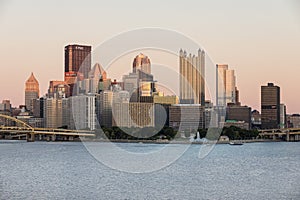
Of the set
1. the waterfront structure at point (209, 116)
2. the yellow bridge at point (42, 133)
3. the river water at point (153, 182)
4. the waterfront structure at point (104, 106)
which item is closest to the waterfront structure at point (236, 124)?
the waterfront structure at point (209, 116)

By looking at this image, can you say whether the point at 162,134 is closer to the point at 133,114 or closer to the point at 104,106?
the point at 133,114

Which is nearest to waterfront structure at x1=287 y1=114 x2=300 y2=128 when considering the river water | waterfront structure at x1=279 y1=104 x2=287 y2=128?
waterfront structure at x1=279 y1=104 x2=287 y2=128

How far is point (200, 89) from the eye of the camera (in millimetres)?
80438

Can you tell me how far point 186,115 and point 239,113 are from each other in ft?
49.5

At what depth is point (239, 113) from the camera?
3556 inches

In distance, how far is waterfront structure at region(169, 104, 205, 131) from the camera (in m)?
75.6

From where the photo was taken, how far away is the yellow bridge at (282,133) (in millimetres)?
72188

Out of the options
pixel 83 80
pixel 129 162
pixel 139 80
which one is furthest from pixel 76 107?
pixel 129 162

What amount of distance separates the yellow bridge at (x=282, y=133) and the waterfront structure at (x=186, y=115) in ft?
25.6

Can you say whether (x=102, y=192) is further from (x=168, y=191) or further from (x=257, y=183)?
(x=257, y=183)

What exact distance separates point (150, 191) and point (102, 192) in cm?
145

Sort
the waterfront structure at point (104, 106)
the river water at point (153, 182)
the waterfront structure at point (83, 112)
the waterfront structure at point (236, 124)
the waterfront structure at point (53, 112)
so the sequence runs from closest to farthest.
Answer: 1. the river water at point (153, 182)
2. the waterfront structure at point (83, 112)
3. the waterfront structure at point (236, 124)
4. the waterfront structure at point (104, 106)
5. the waterfront structure at point (53, 112)

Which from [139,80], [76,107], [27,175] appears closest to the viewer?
[27,175]

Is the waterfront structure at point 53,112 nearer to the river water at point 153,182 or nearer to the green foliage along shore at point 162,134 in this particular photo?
the green foliage along shore at point 162,134
